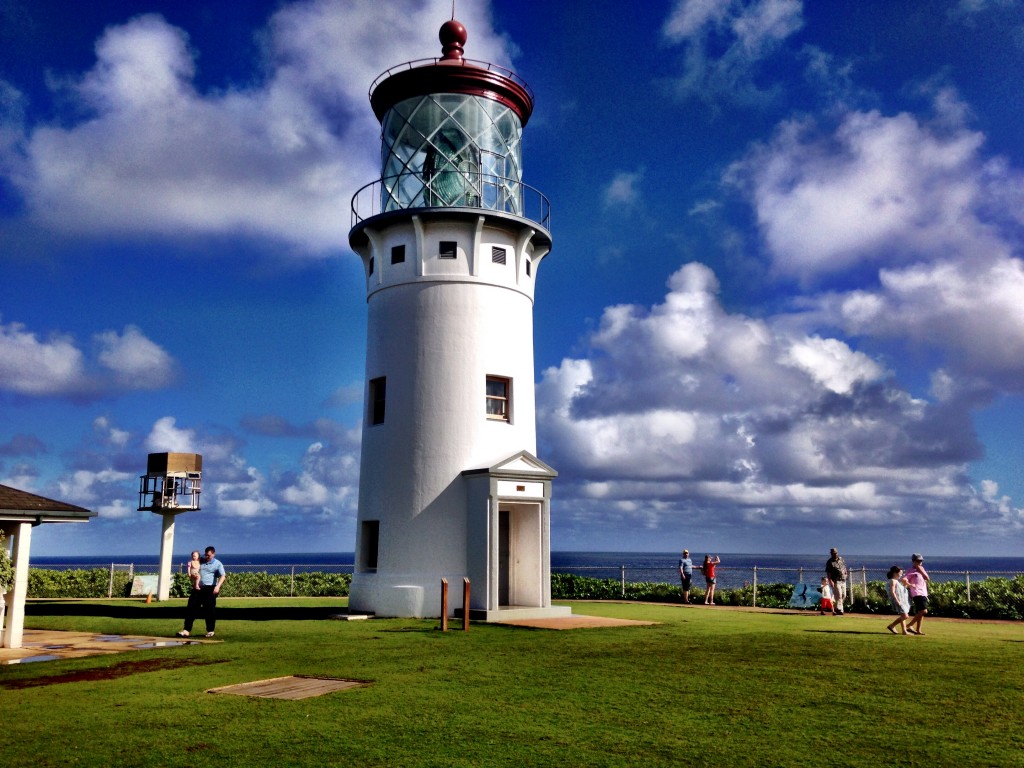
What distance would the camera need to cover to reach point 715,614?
2159cm

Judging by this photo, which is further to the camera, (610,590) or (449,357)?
(610,590)

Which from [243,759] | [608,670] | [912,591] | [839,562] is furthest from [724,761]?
[839,562]

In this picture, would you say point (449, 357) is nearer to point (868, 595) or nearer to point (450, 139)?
point (450, 139)

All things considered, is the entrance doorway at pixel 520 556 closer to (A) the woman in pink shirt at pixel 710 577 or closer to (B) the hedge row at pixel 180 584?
(A) the woman in pink shirt at pixel 710 577

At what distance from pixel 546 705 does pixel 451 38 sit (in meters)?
18.5

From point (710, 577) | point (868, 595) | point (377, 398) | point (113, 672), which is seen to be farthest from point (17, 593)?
point (868, 595)

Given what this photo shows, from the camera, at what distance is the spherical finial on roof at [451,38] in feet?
74.2

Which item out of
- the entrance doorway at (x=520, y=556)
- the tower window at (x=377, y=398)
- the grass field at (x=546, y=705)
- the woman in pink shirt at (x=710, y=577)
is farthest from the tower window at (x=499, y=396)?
the woman in pink shirt at (x=710, y=577)

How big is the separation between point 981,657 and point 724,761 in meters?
7.60

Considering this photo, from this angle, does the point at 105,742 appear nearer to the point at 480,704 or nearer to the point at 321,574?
the point at 480,704

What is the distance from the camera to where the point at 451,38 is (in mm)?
22719

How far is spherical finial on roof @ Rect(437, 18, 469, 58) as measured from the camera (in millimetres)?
22625

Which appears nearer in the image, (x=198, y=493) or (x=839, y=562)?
(x=839, y=562)

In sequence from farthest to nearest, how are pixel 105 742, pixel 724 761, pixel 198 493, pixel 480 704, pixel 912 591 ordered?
pixel 198 493 < pixel 912 591 < pixel 480 704 < pixel 105 742 < pixel 724 761
